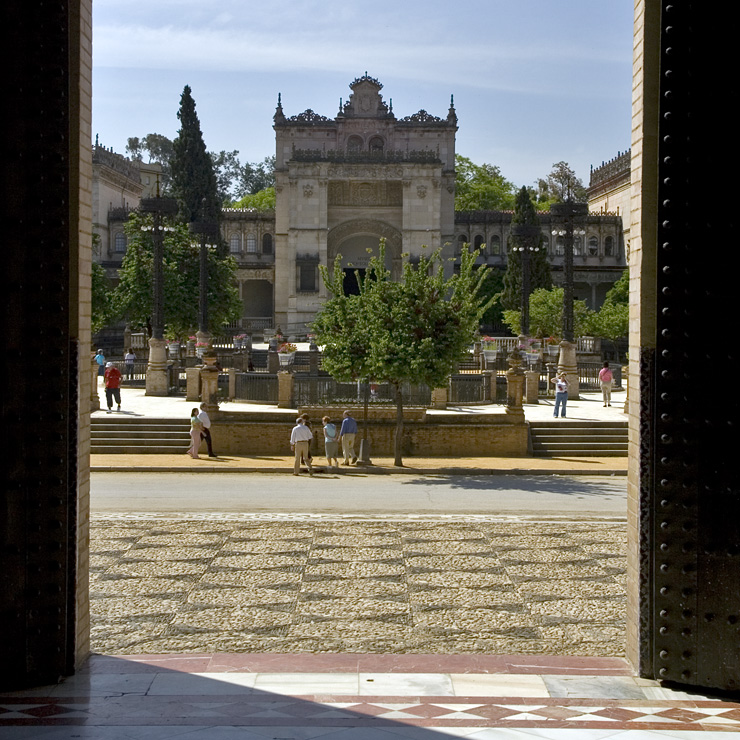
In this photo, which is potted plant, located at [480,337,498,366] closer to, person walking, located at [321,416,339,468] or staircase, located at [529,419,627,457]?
staircase, located at [529,419,627,457]

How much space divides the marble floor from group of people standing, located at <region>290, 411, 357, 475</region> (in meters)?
13.0

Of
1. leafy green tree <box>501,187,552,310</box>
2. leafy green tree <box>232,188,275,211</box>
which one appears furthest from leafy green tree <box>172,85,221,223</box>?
leafy green tree <box>232,188,275,211</box>

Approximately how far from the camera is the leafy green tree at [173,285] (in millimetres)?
47219

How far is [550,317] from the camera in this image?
4828cm

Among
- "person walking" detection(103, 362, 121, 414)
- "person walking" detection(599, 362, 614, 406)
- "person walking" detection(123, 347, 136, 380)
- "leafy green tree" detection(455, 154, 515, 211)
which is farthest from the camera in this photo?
"leafy green tree" detection(455, 154, 515, 211)

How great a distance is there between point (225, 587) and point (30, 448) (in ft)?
11.0

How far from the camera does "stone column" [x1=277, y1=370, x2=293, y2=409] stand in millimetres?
27406

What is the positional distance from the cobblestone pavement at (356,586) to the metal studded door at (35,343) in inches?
44.9

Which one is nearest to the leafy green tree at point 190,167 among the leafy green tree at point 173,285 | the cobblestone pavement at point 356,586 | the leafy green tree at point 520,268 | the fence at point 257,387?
the leafy green tree at point 173,285

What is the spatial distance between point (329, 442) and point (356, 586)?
40.6 ft

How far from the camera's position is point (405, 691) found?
702cm

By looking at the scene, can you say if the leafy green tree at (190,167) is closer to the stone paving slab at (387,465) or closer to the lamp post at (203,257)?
the lamp post at (203,257)

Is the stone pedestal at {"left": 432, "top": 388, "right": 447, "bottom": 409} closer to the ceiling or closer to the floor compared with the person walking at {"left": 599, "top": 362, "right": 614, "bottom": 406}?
closer to the floor

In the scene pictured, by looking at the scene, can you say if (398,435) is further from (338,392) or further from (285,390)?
(285,390)
